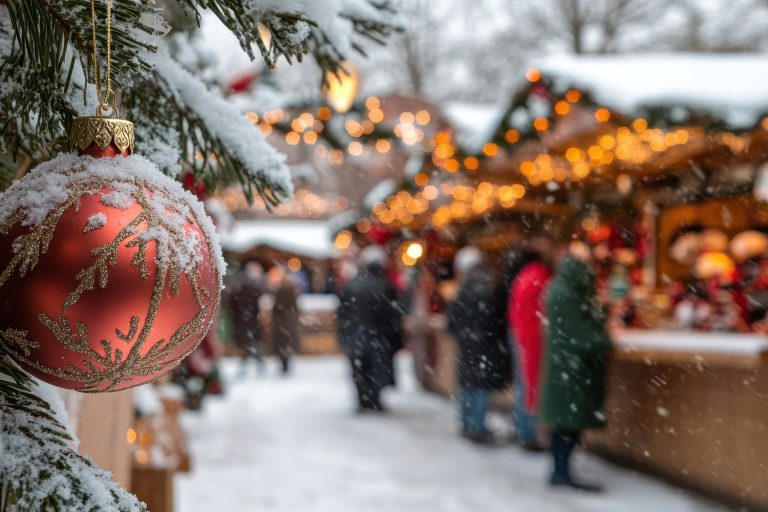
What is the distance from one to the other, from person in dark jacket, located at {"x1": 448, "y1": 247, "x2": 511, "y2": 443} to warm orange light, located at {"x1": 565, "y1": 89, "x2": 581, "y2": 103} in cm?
207

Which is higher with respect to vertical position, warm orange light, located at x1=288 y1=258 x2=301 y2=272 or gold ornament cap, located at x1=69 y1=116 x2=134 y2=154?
gold ornament cap, located at x1=69 y1=116 x2=134 y2=154

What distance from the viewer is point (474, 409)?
26.1 ft

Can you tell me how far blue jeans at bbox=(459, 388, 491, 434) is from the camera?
790 centimetres

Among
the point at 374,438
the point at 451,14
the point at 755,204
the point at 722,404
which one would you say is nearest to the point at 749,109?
the point at 722,404

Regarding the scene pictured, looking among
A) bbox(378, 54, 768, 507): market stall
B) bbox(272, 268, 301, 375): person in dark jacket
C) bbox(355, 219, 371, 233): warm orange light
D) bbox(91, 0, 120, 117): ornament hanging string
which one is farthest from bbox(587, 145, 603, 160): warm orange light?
bbox(91, 0, 120, 117): ornament hanging string

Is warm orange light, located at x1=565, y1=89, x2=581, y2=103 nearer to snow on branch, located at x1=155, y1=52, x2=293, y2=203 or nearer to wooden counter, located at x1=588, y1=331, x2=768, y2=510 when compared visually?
wooden counter, located at x1=588, y1=331, x2=768, y2=510

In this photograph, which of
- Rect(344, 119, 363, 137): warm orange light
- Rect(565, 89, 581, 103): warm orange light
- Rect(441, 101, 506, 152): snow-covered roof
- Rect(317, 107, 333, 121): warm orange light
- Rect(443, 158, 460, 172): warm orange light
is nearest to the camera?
Rect(344, 119, 363, 137): warm orange light

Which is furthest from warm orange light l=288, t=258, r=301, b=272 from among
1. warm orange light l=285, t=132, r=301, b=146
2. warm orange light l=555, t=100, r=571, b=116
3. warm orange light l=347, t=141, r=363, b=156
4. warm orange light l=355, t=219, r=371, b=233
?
warm orange light l=285, t=132, r=301, b=146

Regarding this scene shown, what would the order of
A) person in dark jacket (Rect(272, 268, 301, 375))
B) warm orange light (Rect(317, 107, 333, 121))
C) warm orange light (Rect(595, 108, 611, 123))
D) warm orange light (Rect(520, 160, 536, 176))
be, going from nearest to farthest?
1. warm orange light (Rect(317, 107, 333, 121))
2. warm orange light (Rect(595, 108, 611, 123))
3. warm orange light (Rect(520, 160, 536, 176))
4. person in dark jacket (Rect(272, 268, 301, 375))

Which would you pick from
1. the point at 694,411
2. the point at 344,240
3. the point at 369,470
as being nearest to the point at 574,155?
the point at 694,411

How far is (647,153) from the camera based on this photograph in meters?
8.81

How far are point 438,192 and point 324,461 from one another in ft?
22.5

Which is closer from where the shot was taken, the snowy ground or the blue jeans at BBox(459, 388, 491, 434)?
the snowy ground

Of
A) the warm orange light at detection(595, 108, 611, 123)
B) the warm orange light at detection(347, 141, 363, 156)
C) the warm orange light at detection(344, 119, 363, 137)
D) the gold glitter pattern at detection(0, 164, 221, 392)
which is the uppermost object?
the warm orange light at detection(595, 108, 611, 123)
